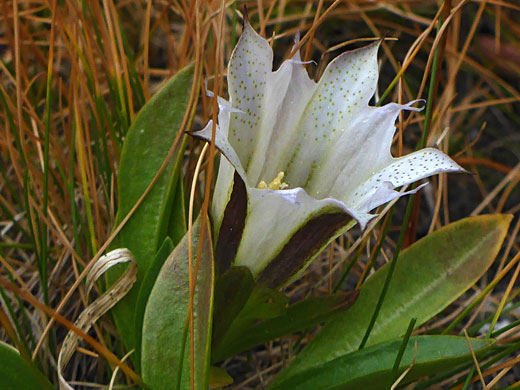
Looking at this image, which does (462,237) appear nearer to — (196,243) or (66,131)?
(196,243)

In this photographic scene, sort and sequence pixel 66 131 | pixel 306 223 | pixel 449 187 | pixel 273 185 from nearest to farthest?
1. pixel 306 223
2. pixel 273 185
3. pixel 66 131
4. pixel 449 187

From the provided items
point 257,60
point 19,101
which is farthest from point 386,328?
point 19,101

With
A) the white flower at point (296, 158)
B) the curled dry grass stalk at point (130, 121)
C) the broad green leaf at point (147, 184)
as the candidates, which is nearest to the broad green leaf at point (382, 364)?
the curled dry grass stalk at point (130, 121)

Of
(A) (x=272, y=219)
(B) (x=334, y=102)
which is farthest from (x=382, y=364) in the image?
(B) (x=334, y=102)

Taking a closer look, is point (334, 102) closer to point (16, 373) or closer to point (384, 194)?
point (384, 194)

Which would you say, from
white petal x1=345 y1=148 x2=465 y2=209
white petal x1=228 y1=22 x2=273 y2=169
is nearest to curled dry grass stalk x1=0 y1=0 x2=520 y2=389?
white petal x1=228 y1=22 x2=273 y2=169

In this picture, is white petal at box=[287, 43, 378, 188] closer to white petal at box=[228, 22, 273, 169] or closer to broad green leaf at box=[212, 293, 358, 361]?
white petal at box=[228, 22, 273, 169]

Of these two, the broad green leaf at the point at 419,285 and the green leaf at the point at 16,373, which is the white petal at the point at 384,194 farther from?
the green leaf at the point at 16,373
